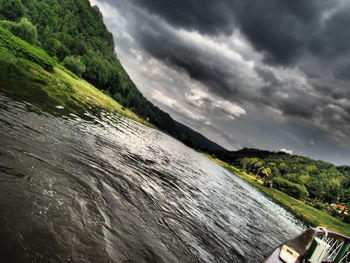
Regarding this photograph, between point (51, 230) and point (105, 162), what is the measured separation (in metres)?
10.5

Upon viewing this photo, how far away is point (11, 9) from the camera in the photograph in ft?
343

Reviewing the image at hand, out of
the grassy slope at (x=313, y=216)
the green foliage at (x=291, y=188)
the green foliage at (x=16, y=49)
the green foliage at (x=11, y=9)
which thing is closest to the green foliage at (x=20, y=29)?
the green foliage at (x=16, y=49)

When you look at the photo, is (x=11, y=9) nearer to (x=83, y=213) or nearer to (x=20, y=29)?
(x=20, y=29)

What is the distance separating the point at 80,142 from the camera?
18.2m

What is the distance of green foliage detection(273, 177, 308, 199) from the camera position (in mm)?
127750

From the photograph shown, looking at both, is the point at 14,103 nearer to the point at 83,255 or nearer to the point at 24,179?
the point at 24,179

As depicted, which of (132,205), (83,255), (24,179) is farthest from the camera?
(132,205)

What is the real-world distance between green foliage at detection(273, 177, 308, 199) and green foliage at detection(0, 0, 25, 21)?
190 m

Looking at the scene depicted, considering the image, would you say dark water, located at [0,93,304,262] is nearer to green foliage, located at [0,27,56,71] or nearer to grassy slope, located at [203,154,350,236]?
green foliage, located at [0,27,56,71]

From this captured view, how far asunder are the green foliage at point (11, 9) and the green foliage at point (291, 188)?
7489 inches

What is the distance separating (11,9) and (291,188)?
656 feet

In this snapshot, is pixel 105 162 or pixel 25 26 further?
pixel 25 26

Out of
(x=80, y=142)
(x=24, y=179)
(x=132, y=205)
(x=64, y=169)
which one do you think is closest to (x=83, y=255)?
(x=24, y=179)

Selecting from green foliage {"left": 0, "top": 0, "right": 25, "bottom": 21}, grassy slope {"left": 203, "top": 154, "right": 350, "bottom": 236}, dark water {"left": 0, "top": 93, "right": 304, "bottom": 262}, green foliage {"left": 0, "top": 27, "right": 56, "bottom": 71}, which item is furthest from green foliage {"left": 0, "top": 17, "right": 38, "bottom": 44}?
grassy slope {"left": 203, "top": 154, "right": 350, "bottom": 236}
